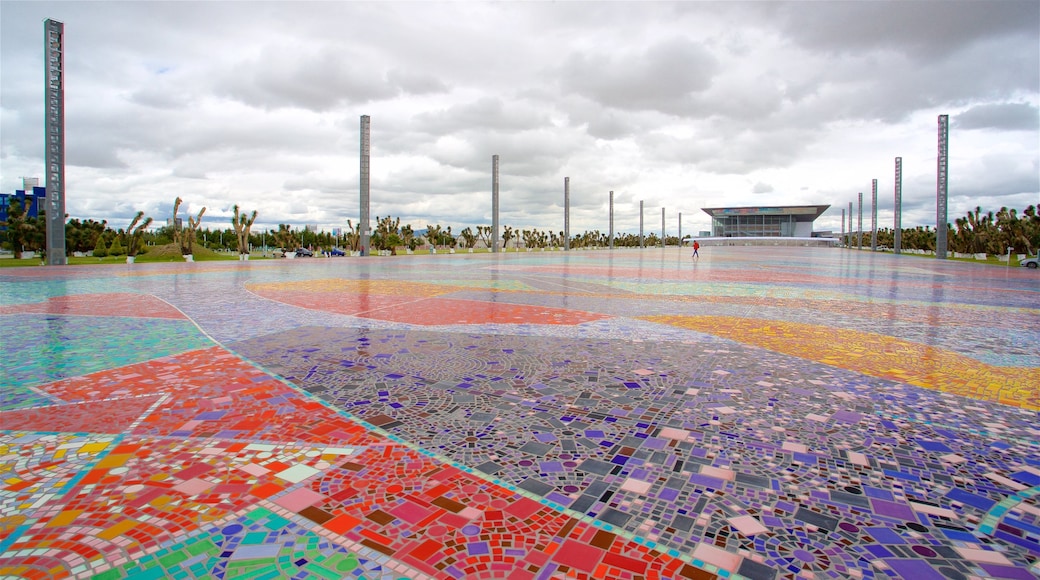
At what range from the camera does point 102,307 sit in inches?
385

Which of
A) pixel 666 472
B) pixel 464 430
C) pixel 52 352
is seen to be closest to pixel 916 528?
pixel 666 472

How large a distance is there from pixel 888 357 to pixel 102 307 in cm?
1159

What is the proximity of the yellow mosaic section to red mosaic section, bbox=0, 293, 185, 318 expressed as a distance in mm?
8029

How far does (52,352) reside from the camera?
19.4 ft

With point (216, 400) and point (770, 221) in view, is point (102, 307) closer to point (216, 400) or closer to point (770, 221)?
point (216, 400)

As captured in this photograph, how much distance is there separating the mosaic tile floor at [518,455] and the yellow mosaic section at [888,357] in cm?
4

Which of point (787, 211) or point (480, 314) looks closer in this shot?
point (480, 314)

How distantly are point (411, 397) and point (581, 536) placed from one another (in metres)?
2.25

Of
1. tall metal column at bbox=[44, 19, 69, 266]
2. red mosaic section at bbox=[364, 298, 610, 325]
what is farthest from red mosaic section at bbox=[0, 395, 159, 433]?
tall metal column at bbox=[44, 19, 69, 266]

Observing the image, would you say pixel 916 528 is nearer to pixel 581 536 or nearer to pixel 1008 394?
pixel 581 536

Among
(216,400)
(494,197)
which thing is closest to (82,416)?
(216,400)

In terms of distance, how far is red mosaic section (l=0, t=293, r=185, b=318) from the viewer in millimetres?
8961

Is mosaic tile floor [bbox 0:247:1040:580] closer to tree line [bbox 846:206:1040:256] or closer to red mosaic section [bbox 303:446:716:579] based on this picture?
red mosaic section [bbox 303:446:716:579]

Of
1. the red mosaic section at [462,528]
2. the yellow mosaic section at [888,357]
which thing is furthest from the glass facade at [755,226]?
the red mosaic section at [462,528]
